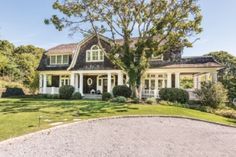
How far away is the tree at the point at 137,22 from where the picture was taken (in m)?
24.2

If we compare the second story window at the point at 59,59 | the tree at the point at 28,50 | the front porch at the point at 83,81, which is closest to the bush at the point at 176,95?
the front porch at the point at 83,81

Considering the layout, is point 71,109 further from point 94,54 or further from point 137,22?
point 94,54

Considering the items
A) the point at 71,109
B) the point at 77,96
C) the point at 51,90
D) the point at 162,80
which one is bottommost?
the point at 71,109

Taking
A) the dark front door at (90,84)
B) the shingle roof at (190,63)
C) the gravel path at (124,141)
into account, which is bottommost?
the gravel path at (124,141)

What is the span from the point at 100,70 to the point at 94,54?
3.10 metres

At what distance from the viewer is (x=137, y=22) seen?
2475cm

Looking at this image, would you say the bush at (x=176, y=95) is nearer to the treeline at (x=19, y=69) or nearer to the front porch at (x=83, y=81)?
the front porch at (x=83, y=81)

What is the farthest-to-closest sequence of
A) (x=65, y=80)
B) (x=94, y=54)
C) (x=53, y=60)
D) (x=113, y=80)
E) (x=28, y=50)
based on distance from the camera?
(x=28, y=50) → (x=65, y=80) → (x=53, y=60) → (x=113, y=80) → (x=94, y=54)

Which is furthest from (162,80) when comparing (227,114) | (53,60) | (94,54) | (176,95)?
(53,60)

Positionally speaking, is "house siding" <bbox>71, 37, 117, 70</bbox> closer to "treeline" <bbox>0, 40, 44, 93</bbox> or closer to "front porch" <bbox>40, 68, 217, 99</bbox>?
"front porch" <bbox>40, 68, 217, 99</bbox>

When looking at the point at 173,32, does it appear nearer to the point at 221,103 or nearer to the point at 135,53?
the point at 135,53

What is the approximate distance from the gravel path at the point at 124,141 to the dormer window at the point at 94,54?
17938 mm

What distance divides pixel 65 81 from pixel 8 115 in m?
19.7

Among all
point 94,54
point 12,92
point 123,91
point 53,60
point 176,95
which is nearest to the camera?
point 176,95
